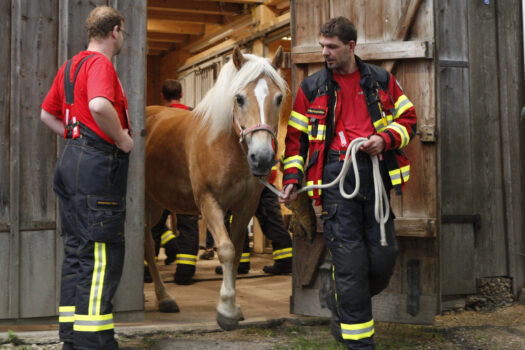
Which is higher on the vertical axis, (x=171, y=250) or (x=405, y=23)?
(x=405, y=23)

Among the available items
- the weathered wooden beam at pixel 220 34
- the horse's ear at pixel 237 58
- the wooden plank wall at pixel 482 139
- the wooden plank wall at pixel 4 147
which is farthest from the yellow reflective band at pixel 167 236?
the horse's ear at pixel 237 58

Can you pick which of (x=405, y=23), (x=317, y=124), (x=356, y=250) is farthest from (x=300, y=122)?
(x=405, y=23)

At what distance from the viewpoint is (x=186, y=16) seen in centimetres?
1053

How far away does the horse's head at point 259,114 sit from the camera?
354 cm

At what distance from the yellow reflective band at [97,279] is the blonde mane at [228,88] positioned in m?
1.39

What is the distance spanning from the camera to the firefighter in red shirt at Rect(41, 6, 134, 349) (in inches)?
123

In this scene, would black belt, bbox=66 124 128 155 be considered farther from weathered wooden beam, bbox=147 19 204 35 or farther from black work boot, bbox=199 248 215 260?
weathered wooden beam, bbox=147 19 204 35

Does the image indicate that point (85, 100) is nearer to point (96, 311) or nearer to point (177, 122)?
point (96, 311)

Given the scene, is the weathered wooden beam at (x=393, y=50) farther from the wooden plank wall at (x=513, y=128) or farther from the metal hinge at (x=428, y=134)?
the wooden plank wall at (x=513, y=128)

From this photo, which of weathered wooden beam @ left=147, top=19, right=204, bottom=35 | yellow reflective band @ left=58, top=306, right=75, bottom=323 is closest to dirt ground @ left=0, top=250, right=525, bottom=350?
yellow reflective band @ left=58, top=306, right=75, bottom=323

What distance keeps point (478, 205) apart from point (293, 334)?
6.84 ft

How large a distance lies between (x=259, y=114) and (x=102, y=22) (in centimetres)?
108

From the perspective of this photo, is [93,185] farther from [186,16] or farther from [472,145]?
[186,16]

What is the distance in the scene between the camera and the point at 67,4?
161 inches
